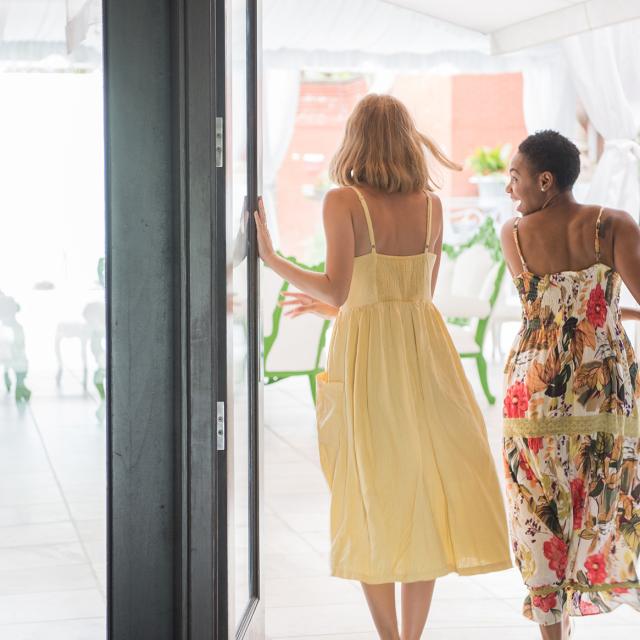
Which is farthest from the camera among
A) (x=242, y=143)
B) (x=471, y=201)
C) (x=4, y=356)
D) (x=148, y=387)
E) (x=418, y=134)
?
(x=471, y=201)

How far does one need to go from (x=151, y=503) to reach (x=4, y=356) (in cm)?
45

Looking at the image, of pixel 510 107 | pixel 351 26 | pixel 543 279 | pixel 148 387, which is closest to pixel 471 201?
pixel 510 107

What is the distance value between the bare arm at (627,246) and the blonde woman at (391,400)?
1.57ft

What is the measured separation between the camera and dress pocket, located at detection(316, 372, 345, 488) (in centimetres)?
258

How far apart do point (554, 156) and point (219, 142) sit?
986 millimetres

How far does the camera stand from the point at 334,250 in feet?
8.36

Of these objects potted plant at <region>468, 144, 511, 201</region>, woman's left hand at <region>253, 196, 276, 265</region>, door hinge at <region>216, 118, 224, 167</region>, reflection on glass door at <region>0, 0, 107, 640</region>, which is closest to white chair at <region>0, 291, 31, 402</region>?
reflection on glass door at <region>0, 0, 107, 640</region>

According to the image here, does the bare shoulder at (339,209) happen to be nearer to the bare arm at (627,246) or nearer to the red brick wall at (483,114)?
the bare arm at (627,246)

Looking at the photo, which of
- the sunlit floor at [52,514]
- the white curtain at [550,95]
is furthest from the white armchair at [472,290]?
the sunlit floor at [52,514]

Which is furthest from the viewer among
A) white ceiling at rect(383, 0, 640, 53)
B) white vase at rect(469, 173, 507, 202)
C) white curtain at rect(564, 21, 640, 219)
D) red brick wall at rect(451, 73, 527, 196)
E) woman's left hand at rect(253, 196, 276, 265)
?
red brick wall at rect(451, 73, 527, 196)

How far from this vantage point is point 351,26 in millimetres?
7582

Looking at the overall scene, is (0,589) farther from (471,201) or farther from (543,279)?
(471,201)

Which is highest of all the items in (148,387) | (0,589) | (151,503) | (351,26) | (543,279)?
(351,26)

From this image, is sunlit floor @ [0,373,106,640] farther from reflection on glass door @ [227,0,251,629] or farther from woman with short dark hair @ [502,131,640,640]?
woman with short dark hair @ [502,131,640,640]
